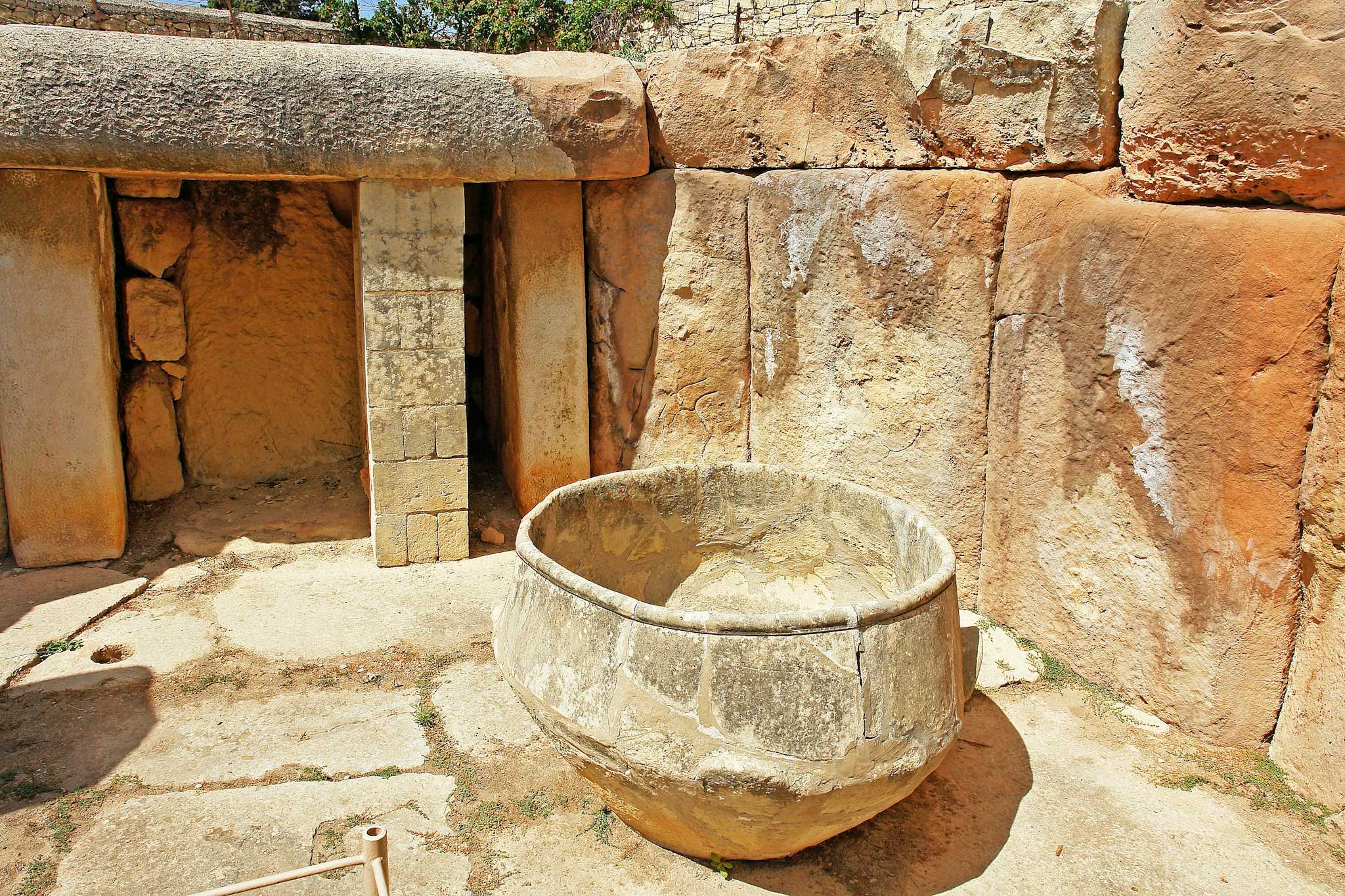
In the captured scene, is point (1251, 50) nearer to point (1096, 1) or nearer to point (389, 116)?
point (1096, 1)

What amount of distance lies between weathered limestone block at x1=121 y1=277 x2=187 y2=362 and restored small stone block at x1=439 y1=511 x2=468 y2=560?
1.74m

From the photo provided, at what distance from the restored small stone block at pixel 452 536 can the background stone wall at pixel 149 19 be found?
6.49 meters

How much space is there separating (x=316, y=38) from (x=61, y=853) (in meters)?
11.4

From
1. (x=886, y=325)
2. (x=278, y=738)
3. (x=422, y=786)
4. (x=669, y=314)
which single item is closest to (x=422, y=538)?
(x=278, y=738)

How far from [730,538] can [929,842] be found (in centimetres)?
129

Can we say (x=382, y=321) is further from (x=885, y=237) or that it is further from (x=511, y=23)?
(x=511, y=23)

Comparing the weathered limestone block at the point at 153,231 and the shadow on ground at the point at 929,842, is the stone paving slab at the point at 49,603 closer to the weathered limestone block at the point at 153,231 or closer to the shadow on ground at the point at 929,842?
the weathered limestone block at the point at 153,231

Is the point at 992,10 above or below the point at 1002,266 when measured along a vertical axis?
above

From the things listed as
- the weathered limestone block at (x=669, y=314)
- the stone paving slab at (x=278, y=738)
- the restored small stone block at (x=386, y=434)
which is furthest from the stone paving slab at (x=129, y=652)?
the weathered limestone block at (x=669, y=314)

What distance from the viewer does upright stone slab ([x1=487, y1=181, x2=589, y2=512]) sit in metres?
4.70

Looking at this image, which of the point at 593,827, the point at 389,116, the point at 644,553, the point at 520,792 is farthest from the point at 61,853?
the point at 389,116

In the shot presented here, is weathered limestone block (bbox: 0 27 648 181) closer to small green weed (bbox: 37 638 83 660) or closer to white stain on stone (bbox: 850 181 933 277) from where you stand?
white stain on stone (bbox: 850 181 933 277)

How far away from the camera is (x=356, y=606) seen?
4.29 m

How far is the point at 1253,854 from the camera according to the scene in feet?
8.89
